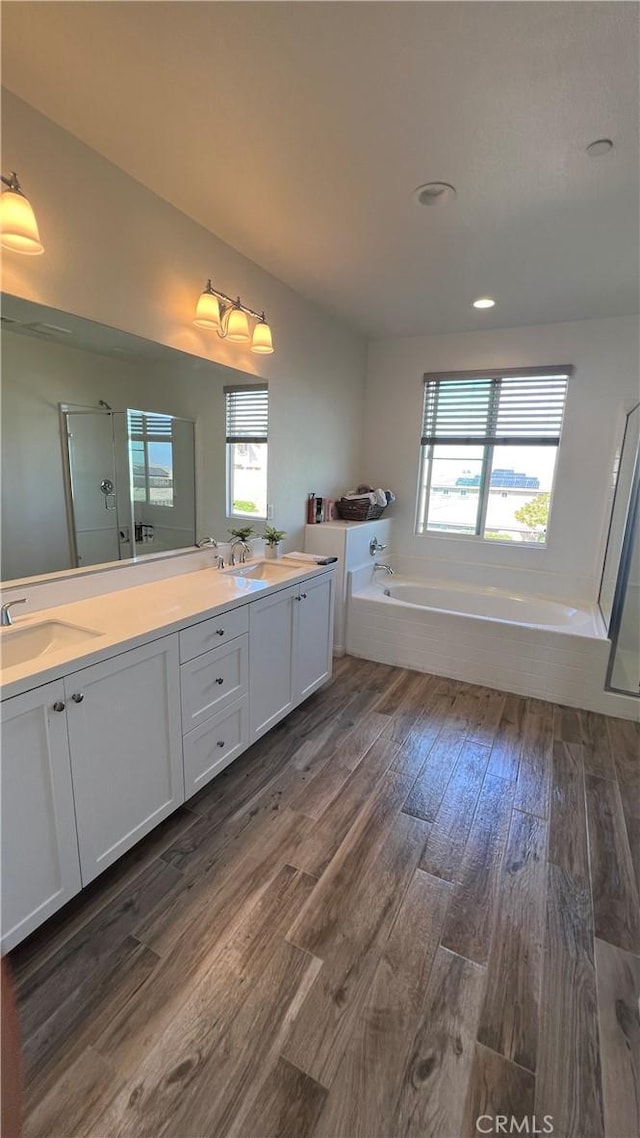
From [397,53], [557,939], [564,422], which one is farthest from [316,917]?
[564,422]

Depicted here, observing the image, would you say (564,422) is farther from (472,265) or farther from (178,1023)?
(178,1023)

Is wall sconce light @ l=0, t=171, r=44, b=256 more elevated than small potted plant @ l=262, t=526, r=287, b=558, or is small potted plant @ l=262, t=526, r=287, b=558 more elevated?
wall sconce light @ l=0, t=171, r=44, b=256

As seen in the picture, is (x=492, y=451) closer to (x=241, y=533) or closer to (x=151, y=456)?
(x=241, y=533)

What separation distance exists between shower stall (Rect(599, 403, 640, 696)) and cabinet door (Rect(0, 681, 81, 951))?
116 inches

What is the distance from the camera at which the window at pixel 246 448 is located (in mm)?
2660

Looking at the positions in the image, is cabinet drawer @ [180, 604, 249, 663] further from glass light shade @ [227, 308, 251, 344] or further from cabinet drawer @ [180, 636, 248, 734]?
glass light shade @ [227, 308, 251, 344]

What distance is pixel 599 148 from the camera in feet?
5.23

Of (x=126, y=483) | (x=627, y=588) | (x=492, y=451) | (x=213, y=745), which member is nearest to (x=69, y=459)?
(x=126, y=483)

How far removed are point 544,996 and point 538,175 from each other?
2.82 metres

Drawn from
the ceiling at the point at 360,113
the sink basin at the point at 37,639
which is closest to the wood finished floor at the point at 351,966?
the sink basin at the point at 37,639

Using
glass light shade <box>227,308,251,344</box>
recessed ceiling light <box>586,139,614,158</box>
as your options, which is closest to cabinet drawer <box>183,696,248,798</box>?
glass light shade <box>227,308,251,344</box>

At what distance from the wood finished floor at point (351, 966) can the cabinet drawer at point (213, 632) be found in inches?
28.6

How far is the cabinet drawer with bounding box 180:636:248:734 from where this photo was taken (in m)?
1.71

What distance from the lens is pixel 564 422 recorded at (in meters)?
3.54
